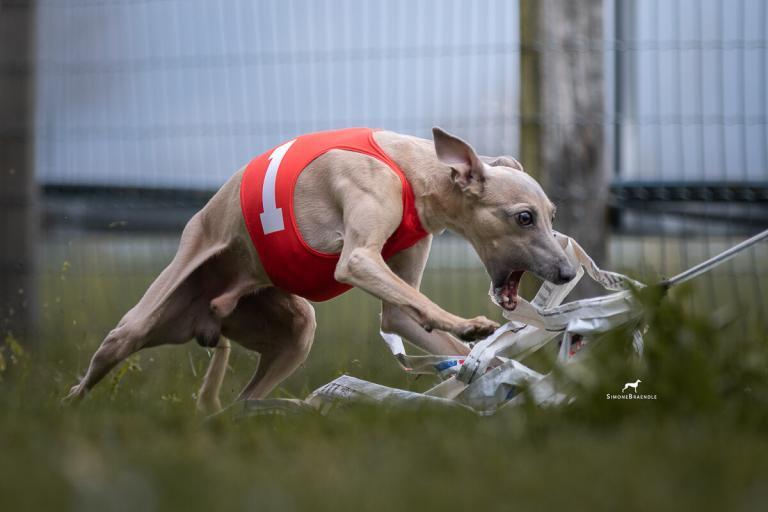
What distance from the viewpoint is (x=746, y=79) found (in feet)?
18.4

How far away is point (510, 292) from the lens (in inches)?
145

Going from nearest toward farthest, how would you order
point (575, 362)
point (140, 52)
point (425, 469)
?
1. point (425, 469)
2. point (575, 362)
3. point (140, 52)

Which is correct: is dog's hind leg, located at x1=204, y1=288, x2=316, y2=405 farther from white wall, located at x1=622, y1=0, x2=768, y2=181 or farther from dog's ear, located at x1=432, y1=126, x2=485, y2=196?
white wall, located at x1=622, y1=0, x2=768, y2=181

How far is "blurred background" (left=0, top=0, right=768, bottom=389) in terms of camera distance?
5.25 meters

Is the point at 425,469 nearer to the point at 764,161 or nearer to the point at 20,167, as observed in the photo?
the point at 764,161

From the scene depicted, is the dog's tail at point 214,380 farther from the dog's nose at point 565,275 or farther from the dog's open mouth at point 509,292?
the dog's nose at point 565,275

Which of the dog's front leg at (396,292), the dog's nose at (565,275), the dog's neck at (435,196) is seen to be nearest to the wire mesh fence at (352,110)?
the dog's neck at (435,196)

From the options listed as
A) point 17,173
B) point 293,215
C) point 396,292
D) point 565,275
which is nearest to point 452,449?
point 396,292

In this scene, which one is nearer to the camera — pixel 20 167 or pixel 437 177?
pixel 437 177

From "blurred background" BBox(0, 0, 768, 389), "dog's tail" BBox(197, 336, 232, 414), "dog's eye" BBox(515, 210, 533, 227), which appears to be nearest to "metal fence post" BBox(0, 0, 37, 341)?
"blurred background" BBox(0, 0, 768, 389)

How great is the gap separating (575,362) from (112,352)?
1875 mm

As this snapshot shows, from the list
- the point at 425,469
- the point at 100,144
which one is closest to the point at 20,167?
the point at 100,144

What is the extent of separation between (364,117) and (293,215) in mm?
2119

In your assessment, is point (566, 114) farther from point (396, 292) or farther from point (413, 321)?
point (396, 292)
